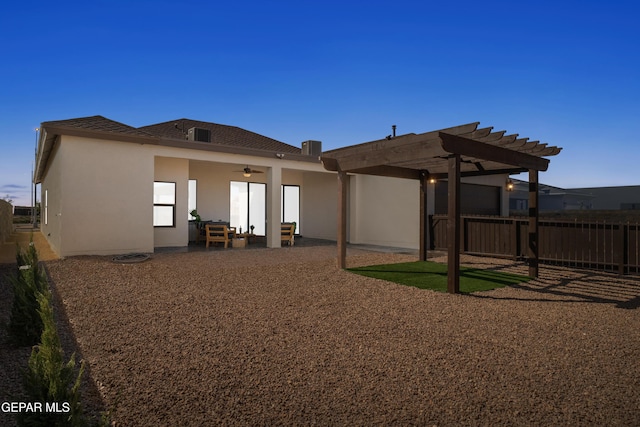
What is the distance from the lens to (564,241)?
31.3 ft

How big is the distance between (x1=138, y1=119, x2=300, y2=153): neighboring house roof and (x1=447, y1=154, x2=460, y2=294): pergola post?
1125cm

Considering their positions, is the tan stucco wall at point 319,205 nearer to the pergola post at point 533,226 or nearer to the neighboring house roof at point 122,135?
the neighboring house roof at point 122,135

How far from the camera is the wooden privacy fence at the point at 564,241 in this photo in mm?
8375

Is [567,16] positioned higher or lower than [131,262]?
higher

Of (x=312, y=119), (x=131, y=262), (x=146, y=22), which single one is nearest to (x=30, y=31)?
(x=146, y=22)

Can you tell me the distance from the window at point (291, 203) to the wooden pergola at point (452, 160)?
26.6ft

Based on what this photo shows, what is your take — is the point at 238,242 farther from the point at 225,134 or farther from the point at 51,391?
the point at 51,391

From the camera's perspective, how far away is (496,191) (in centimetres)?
1585

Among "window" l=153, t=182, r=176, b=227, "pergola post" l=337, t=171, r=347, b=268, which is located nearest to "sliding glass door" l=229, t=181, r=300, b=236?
"window" l=153, t=182, r=176, b=227

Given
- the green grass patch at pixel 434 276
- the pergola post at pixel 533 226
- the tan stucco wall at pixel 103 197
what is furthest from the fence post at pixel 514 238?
the tan stucco wall at pixel 103 197

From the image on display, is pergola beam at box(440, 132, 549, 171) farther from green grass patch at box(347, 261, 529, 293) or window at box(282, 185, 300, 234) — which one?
window at box(282, 185, 300, 234)

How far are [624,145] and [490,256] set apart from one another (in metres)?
17.3

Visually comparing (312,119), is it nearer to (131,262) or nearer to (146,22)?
(146,22)

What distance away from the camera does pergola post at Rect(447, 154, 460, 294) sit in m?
6.25
